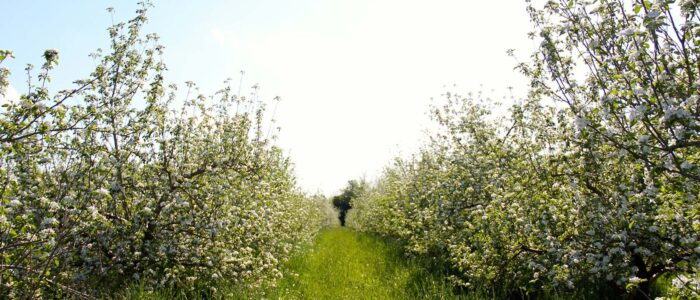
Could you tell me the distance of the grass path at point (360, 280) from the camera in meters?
9.23

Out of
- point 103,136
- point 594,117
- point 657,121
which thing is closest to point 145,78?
point 103,136

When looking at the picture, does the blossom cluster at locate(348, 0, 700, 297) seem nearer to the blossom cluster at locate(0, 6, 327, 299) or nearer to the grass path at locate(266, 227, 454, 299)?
the grass path at locate(266, 227, 454, 299)

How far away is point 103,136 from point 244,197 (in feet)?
8.55

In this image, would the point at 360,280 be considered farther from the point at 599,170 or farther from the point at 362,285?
the point at 599,170

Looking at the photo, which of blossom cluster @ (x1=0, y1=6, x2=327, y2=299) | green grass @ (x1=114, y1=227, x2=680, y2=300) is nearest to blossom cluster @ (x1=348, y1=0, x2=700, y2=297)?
green grass @ (x1=114, y1=227, x2=680, y2=300)

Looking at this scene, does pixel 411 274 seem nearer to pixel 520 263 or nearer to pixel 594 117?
pixel 520 263

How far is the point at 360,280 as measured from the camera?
1144 cm

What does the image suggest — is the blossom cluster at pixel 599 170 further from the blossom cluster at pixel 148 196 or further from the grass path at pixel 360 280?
the blossom cluster at pixel 148 196

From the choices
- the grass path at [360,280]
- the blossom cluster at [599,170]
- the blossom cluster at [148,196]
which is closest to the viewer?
the blossom cluster at [599,170]

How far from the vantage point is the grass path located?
9234 millimetres

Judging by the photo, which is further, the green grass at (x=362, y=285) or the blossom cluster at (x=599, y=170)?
the green grass at (x=362, y=285)

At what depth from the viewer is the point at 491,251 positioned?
7590mm

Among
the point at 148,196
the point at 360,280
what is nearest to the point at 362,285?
the point at 360,280

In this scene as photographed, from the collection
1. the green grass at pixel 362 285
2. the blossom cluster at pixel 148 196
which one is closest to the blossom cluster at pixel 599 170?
the green grass at pixel 362 285
